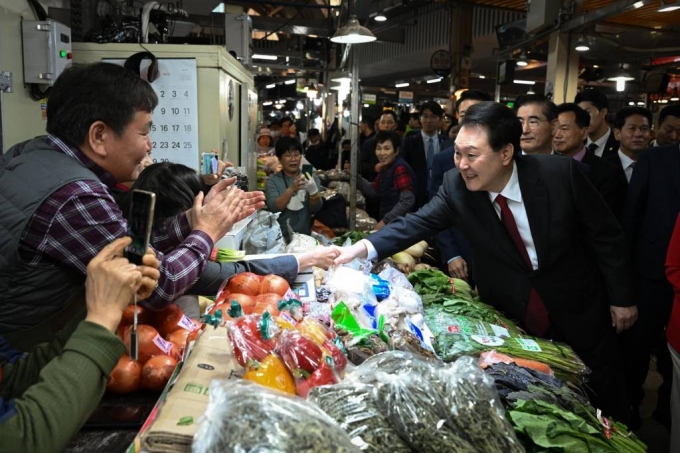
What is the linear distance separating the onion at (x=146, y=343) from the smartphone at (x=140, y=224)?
0.50m

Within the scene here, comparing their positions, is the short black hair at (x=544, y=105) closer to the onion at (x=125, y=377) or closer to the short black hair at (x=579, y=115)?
the short black hair at (x=579, y=115)

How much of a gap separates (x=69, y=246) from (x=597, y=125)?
207 inches

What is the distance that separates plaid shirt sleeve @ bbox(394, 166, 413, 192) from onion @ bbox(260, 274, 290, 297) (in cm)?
342

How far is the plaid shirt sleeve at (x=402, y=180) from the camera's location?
5844mm

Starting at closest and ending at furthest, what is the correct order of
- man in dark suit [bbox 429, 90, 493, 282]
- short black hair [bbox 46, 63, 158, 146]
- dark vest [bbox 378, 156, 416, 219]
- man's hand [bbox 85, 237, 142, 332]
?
1. man's hand [bbox 85, 237, 142, 332]
2. short black hair [bbox 46, 63, 158, 146]
3. man in dark suit [bbox 429, 90, 493, 282]
4. dark vest [bbox 378, 156, 416, 219]

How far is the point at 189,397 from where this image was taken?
1.49m

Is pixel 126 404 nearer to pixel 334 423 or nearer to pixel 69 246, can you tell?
pixel 69 246

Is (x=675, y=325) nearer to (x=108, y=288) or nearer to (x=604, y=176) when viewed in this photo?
(x=604, y=176)

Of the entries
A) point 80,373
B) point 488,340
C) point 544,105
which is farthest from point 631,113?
point 80,373

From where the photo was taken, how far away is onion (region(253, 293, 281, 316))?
2.19 metres

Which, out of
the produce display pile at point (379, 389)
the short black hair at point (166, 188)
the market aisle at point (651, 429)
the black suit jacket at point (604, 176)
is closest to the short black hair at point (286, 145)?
the black suit jacket at point (604, 176)

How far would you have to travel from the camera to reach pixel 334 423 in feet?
4.06

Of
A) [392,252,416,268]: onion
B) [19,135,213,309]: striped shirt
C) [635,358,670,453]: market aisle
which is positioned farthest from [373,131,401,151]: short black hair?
[19,135,213,309]: striped shirt

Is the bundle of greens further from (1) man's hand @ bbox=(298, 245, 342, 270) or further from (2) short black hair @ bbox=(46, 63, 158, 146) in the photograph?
(2) short black hair @ bbox=(46, 63, 158, 146)
